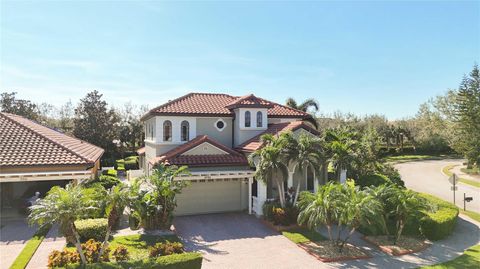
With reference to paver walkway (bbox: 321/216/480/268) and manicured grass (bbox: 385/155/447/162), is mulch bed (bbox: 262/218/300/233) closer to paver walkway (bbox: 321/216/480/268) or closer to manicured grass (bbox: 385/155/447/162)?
paver walkway (bbox: 321/216/480/268)

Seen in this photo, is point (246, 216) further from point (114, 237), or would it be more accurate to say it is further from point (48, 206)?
point (48, 206)

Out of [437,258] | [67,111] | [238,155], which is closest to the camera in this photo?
[437,258]

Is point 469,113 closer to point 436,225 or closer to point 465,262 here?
point 436,225

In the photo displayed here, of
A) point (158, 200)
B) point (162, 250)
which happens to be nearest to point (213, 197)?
point (158, 200)

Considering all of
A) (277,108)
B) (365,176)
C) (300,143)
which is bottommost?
(365,176)

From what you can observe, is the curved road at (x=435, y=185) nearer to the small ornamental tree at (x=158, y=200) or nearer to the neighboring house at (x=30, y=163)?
the small ornamental tree at (x=158, y=200)

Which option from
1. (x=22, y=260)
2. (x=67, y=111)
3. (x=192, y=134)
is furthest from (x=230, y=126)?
(x=67, y=111)

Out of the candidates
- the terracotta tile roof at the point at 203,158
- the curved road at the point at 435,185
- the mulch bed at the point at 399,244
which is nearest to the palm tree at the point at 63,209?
the terracotta tile roof at the point at 203,158
